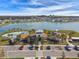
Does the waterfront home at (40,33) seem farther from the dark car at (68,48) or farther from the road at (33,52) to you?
the dark car at (68,48)

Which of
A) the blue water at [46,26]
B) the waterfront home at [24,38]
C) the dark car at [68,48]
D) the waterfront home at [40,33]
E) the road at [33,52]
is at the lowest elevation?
the road at [33,52]

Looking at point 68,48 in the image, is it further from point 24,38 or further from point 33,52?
point 24,38

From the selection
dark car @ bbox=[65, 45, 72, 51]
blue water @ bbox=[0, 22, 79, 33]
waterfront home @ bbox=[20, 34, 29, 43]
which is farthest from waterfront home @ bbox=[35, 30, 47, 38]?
dark car @ bbox=[65, 45, 72, 51]

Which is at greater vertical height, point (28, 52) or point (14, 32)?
point (14, 32)

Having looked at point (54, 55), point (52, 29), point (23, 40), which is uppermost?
point (52, 29)

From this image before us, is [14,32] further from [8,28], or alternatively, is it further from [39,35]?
[39,35]

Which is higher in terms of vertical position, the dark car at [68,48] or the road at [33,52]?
the dark car at [68,48]

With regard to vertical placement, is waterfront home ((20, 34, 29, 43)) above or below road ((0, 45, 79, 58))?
above

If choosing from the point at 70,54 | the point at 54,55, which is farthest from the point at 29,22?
the point at 70,54

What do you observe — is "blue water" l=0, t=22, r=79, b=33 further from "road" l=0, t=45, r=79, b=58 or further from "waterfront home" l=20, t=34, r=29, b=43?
"road" l=0, t=45, r=79, b=58

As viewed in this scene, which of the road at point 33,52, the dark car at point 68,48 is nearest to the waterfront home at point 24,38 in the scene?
the road at point 33,52
